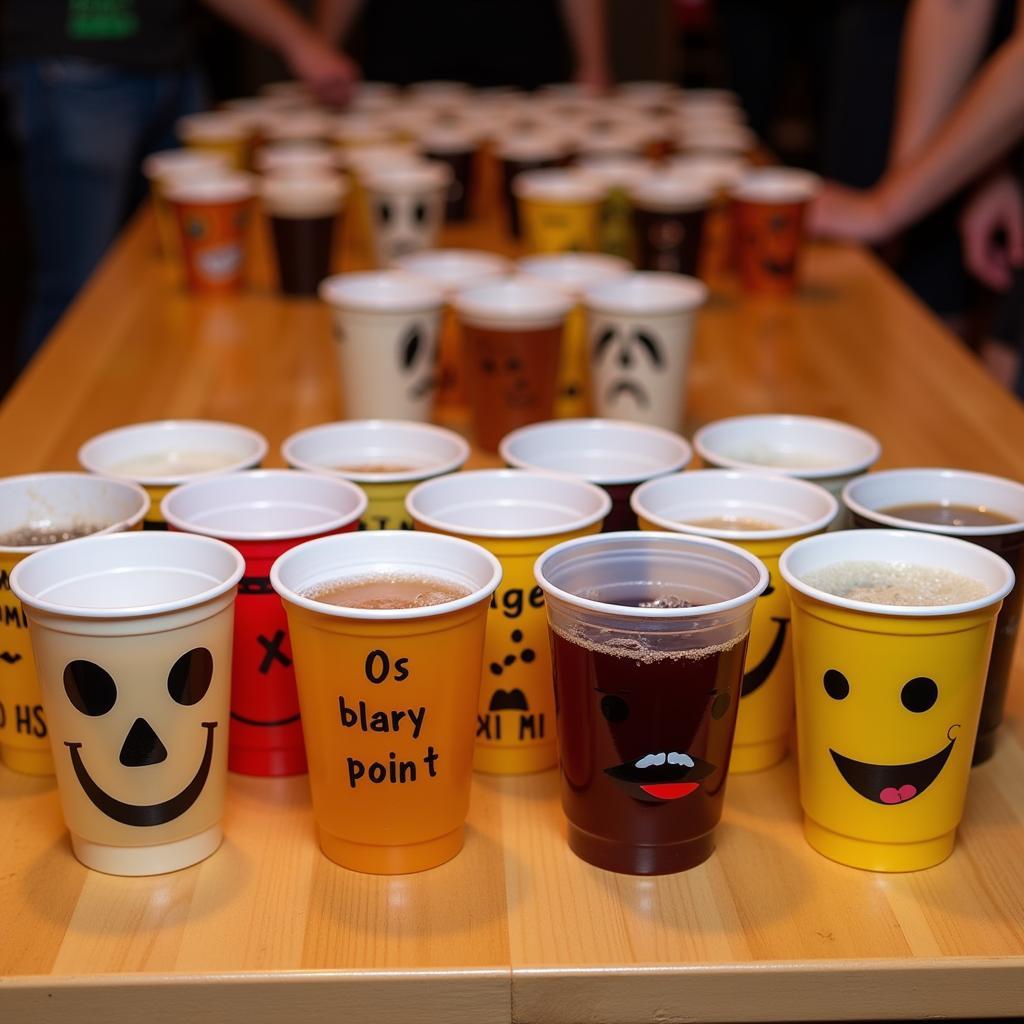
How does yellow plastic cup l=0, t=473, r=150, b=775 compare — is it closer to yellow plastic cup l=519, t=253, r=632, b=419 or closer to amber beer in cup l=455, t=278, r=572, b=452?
amber beer in cup l=455, t=278, r=572, b=452

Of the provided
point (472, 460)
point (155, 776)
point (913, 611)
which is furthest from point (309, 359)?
point (913, 611)

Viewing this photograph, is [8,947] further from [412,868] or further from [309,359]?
[309,359]

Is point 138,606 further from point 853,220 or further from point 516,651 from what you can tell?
point 853,220

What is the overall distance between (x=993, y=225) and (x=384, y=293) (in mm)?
1431

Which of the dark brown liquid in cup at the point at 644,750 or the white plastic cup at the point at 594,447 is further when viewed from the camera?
the white plastic cup at the point at 594,447

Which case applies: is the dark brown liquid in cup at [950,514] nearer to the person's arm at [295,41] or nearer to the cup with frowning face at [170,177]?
the cup with frowning face at [170,177]

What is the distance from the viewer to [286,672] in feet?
3.18

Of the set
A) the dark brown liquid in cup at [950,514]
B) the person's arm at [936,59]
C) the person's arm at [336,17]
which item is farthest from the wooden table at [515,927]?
the person's arm at [336,17]

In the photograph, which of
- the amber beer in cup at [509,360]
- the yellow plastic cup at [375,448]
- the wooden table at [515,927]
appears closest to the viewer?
the wooden table at [515,927]

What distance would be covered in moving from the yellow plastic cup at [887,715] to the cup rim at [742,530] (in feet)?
0.15

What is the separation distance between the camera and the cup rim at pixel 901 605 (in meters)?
0.82

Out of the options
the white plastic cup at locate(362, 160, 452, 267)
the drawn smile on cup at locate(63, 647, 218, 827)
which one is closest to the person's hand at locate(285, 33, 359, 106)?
the white plastic cup at locate(362, 160, 452, 267)

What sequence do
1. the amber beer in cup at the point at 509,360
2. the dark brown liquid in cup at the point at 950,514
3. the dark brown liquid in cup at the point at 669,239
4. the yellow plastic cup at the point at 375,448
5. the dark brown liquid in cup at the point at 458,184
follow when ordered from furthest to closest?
the dark brown liquid in cup at the point at 458,184 < the dark brown liquid in cup at the point at 669,239 < the amber beer in cup at the point at 509,360 < the yellow plastic cup at the point at 375,448 < the dark brown liquid in cup at the point at 950,514

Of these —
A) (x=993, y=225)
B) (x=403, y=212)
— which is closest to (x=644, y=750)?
(x=403, y=212)
